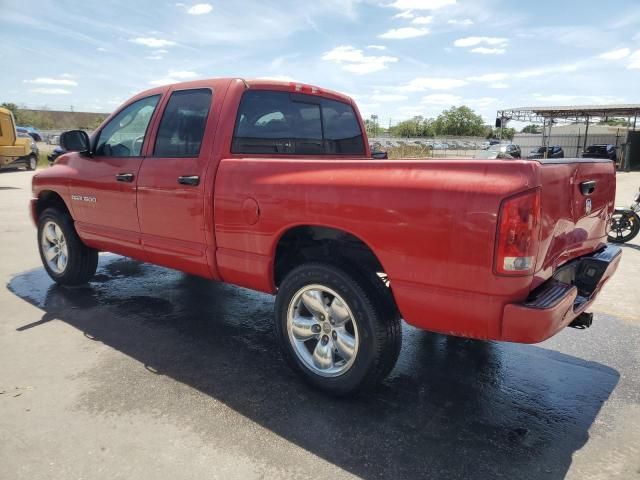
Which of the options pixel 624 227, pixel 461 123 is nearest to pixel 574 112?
pixel 624 227

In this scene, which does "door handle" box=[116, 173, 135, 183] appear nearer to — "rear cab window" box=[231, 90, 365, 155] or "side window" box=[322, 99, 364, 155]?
"rear cab window" box=[231, 90, 365, 155]

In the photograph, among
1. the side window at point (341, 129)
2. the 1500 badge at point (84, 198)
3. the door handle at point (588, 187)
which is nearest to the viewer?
the door handle at point (588, 187)

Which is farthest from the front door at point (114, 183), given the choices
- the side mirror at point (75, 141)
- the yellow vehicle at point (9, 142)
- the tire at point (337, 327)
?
the yellow vehicle at point (9, 142)

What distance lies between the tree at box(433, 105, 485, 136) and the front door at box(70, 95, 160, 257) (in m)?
111

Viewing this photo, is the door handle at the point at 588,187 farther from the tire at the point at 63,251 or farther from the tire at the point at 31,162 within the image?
the tire at the point at 31,162

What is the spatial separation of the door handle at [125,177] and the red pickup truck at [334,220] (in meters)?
0.01

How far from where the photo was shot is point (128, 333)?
4.00 m

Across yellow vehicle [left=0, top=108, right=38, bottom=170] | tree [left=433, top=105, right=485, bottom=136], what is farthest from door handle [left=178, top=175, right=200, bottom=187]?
tree [left=433, top=105, right=485, bottom=136]

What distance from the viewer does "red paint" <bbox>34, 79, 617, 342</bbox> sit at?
2287 millimetres

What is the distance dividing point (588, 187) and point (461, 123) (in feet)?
375

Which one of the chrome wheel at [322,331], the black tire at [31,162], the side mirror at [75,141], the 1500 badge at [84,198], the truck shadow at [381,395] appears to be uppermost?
the side mirror at [75,141]

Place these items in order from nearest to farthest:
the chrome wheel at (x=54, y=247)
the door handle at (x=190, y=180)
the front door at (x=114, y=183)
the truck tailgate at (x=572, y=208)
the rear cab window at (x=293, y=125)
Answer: the truck tailgate at (x=572, y=208) < the door handle at (x=190, y=180) < the rear cab window at (x=293, y=125) < the front door at (x=114, y=183) < the chrome wheel at (x=54, y=247)

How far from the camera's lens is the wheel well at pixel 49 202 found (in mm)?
5199

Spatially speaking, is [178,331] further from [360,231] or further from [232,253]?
[360,231]
